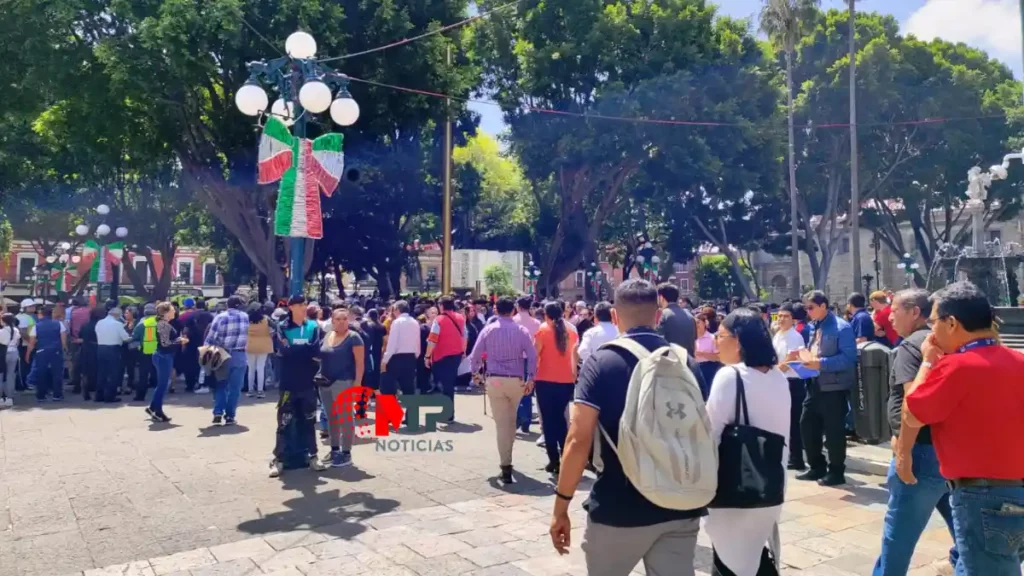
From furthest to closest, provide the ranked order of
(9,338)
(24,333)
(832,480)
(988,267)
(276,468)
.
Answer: (988,267) → (24,333) → (9,338) → (276,468) → (832,480)

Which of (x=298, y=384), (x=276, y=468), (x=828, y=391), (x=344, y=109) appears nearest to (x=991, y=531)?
(x=828, y=391)

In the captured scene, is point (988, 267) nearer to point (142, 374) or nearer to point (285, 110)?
point (285, 110)

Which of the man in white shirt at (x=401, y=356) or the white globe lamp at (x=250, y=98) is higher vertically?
the white globe lamp at (x=250, y=98)

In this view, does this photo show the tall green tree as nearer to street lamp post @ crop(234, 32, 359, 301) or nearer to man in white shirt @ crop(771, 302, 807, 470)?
street lamp post @ crop(234, 32, 359, 301)

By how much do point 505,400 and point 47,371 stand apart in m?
9.45

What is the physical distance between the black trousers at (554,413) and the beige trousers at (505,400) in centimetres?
29

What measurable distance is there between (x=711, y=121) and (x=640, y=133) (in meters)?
2.39

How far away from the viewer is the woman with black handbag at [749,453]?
2934mm

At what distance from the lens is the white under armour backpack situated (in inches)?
106

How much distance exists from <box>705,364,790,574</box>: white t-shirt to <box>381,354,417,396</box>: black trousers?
7.13 m

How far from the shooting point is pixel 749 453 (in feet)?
9.67

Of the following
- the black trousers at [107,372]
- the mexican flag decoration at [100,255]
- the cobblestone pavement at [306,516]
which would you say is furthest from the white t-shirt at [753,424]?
the mexican flag decoration at [100,255]

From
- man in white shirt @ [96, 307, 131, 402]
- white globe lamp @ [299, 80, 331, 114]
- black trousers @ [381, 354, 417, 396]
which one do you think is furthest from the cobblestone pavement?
white globe lamp @ [299, 80, 331, 114]

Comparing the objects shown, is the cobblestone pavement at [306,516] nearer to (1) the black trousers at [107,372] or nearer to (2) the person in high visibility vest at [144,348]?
(2) the person in high visibility vest at [144,348]
